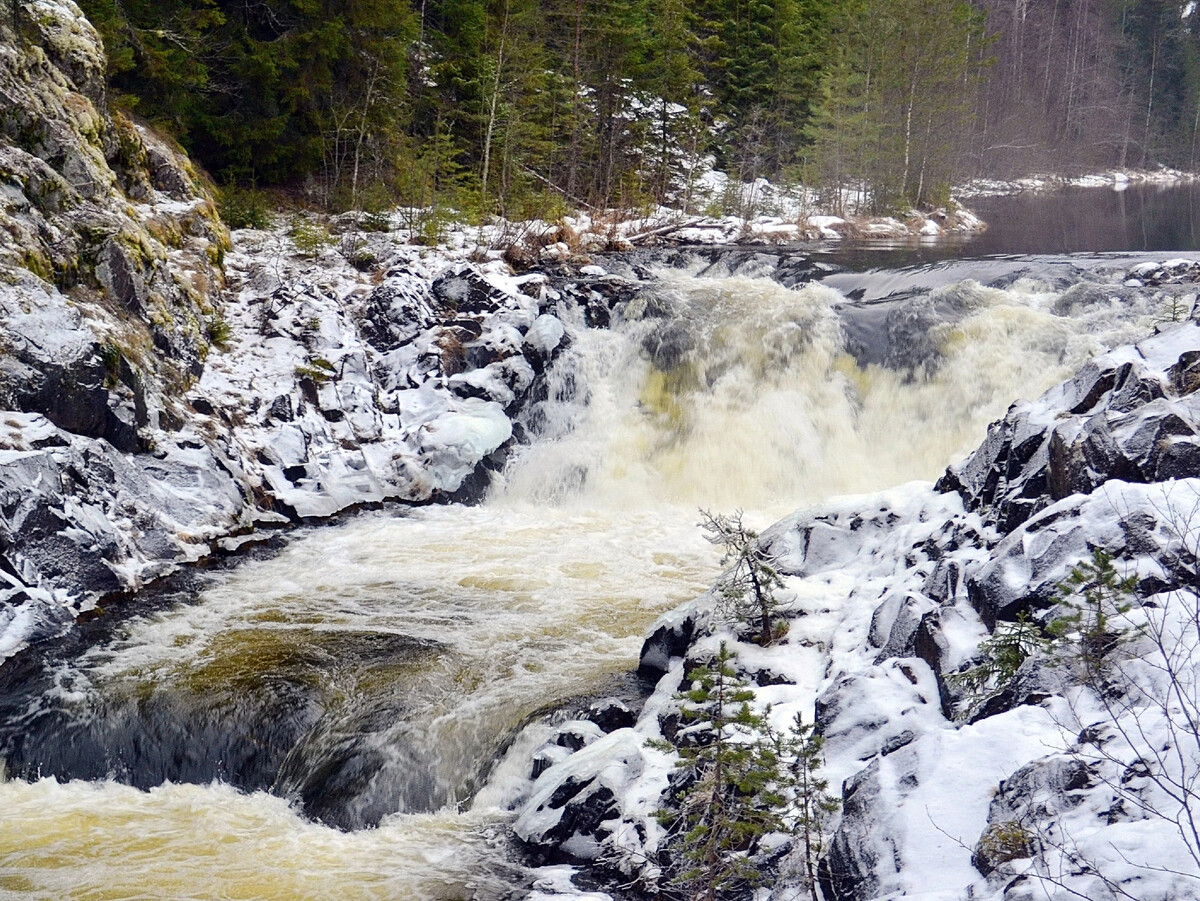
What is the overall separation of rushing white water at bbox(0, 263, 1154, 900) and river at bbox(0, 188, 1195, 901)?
0.03m

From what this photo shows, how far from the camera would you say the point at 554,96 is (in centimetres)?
2439

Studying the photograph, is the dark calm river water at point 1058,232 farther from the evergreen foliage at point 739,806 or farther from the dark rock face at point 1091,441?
the evergreen foliage at point 739,806

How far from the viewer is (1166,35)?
5356cm

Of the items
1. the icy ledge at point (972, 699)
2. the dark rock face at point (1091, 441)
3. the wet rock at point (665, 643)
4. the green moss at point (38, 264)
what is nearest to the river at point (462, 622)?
the wet rock at point (665, 643)

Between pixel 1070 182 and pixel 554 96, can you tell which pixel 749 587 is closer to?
pixel 554 96

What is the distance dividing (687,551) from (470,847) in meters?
5.14

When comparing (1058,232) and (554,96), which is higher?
(554,96)

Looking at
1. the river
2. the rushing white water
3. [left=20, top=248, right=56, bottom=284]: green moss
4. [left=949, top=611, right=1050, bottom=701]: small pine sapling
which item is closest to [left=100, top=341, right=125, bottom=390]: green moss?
[left=20, top=248, right=56, bottom=284]: green moss

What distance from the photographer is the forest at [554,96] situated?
16891 mm

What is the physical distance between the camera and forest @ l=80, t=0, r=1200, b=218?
1689 cm

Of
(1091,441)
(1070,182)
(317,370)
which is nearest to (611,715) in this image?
(1091,441)

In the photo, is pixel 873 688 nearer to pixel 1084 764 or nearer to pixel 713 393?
pixel 1084 764

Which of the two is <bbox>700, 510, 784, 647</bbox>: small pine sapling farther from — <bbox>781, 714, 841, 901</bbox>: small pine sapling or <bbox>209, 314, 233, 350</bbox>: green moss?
<bbox>209, 314, 233, 350</bbox>: green moss

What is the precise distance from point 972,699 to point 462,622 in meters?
4.74
